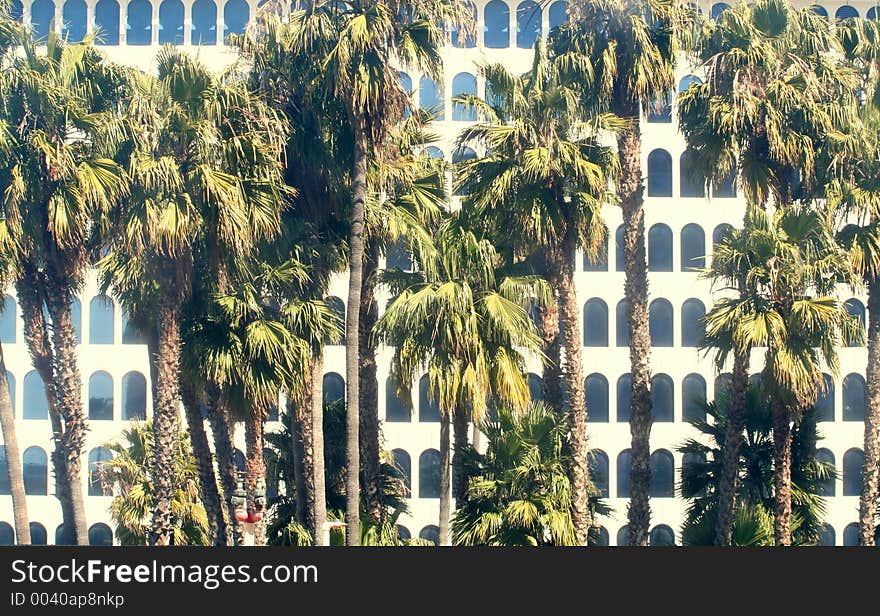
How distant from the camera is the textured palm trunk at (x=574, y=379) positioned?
25.7 meters

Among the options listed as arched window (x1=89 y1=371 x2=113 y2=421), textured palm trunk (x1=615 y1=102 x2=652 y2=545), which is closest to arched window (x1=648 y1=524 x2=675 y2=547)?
textured palm trunk (x1=615 y1=102 x2=652 y2=545)

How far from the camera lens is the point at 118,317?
45.2m

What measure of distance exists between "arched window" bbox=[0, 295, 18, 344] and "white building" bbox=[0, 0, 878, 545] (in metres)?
0.04

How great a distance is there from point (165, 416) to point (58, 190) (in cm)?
504

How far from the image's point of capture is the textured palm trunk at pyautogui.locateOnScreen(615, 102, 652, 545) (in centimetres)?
2680

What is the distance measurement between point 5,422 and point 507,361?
414 inches

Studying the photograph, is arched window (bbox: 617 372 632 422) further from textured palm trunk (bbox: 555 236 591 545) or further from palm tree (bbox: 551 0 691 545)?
textured palm trunk (bbox: 555 236 591 545)

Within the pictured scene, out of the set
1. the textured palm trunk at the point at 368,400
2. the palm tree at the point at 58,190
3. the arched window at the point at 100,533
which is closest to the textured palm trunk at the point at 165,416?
the palm tree at the point at 58,190

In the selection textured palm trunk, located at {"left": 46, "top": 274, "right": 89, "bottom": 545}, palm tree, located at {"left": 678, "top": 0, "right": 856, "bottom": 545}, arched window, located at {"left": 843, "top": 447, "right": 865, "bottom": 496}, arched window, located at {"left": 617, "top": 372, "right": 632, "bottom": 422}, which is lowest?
arched window, located at {"left": 843, "top": 447, "right": 865, "bottom": 496}

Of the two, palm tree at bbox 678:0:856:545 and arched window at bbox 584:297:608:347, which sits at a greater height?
palm tree at bbox 678:0:856:545

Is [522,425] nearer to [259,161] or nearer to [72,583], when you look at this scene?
[259,161]

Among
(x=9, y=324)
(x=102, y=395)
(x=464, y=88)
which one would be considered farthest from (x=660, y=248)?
(x=9, y=324)

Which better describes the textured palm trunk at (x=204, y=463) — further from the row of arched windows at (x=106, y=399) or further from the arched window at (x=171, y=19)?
the arched window at (x=171, y=19)

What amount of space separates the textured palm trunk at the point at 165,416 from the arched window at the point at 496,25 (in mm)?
25099
